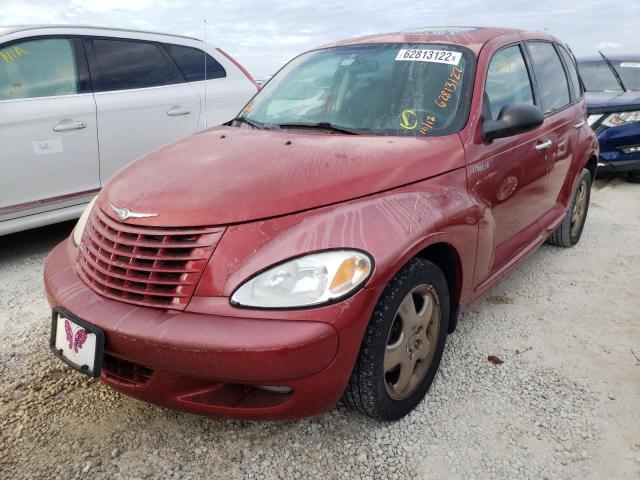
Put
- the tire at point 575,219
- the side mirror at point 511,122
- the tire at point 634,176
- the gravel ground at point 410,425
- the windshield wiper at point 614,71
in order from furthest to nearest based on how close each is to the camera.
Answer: the windshield wiper at point 614,71, the tire at point 634,176, the tire at point 575,219, the side mirror at point 511,122, the gravel ground at point 410,425

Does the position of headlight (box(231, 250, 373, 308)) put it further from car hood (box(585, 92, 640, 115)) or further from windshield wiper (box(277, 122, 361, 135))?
car hood (box(585, 92, 640, 115))

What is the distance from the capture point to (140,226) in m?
1.89

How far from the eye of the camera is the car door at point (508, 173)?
253cm

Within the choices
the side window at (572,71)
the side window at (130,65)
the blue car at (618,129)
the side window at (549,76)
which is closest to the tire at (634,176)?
the blue car at (618,129)

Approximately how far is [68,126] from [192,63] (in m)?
1.32

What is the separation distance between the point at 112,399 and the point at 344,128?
1558 millimetres

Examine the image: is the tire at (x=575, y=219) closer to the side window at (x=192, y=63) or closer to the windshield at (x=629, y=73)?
the side window at (x=192, y=63)

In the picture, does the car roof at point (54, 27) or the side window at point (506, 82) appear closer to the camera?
the side window at point (506, 82)

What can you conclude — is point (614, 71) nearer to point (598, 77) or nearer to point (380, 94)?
point (598, 77)

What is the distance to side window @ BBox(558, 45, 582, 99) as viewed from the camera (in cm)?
394

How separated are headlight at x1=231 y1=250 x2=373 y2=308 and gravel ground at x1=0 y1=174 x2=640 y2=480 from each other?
68 centimetres

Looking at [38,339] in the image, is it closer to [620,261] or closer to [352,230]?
[352,230]

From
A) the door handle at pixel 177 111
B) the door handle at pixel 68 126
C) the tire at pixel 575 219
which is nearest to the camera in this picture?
the door handle at pixel 68 126

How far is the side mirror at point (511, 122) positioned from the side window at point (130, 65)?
9.44 feet
